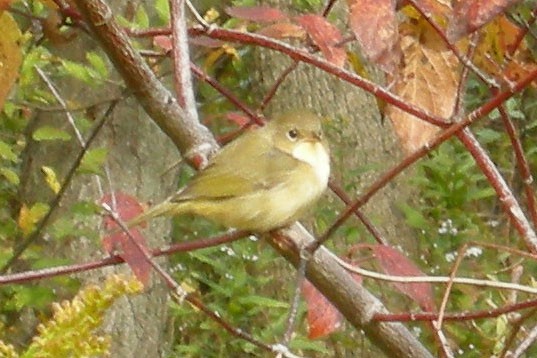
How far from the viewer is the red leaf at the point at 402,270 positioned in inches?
64.1

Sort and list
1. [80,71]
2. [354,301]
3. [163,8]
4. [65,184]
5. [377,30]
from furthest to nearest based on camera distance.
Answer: [80,71], [163,8], [65,184], [354,301], [377,30]

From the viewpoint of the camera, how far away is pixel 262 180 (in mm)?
2252

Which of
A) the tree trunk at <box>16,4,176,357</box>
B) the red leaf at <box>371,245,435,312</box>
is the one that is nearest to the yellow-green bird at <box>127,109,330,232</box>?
the red leaf at <box>371,245,435,312</box>

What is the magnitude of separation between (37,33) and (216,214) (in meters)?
0.65

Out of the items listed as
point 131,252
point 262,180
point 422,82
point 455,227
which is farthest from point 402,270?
point 455,227

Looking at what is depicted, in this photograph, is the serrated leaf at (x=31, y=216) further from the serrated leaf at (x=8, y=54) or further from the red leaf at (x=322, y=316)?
the serrated leaf at (x=8, y=54)

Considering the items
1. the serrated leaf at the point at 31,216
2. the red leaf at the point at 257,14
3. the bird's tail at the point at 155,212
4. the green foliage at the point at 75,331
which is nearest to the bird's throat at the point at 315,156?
the bird's tail at the point at 155,212

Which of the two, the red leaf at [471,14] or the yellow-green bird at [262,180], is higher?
the yellow-green bird at [262,180]

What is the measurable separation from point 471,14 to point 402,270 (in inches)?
20.2

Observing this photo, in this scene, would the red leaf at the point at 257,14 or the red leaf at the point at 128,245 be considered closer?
the red leaf at the point at 128,245

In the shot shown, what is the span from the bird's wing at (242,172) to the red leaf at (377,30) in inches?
22.2

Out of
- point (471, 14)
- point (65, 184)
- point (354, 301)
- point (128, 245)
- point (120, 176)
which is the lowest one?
point (354, 301)

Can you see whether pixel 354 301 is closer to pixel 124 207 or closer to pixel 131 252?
pixel 131 252

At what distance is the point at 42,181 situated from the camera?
11.3 feet
